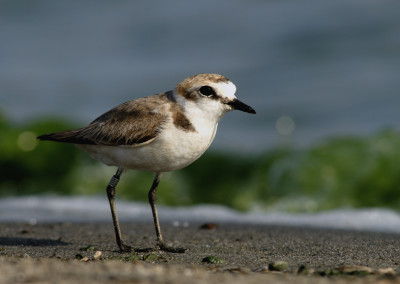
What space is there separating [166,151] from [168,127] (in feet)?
0.63

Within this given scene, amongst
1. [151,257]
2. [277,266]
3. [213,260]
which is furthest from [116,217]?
[277,266]

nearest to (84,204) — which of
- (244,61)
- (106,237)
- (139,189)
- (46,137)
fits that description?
(139,189)

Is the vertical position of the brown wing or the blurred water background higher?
the blurred water background

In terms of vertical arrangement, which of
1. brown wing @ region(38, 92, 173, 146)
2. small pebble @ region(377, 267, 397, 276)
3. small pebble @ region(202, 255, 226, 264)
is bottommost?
small pebble @ region(377, 267, 397, 276)

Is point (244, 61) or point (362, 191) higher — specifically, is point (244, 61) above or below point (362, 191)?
above

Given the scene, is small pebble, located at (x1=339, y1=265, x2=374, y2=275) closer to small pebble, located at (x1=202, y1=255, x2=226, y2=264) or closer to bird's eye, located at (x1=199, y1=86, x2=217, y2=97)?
small pebble, located at (x1=202, y1=255, x2=226, y2=264)

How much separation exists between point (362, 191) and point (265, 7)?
922 cm

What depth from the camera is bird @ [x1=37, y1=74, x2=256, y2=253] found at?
4.79 meters

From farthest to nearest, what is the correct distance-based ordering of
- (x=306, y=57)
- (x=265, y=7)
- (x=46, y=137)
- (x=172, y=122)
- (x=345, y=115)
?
(x=265, y=7), (x=306, y=57), (x=345, y=115), (x=46, y=137), (x=172, y=122)

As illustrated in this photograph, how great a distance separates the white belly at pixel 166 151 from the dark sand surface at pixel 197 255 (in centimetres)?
74

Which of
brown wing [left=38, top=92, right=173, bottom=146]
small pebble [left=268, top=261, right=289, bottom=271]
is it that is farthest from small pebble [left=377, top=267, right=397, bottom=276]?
brown wing [left=38, top=92, right=173, bottom=146]

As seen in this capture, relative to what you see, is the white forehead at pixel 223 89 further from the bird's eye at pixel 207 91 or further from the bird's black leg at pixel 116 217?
the bird's black leg at pixel 116 217

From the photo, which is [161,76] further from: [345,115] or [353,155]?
[353,155]

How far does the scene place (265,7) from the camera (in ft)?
56.5
